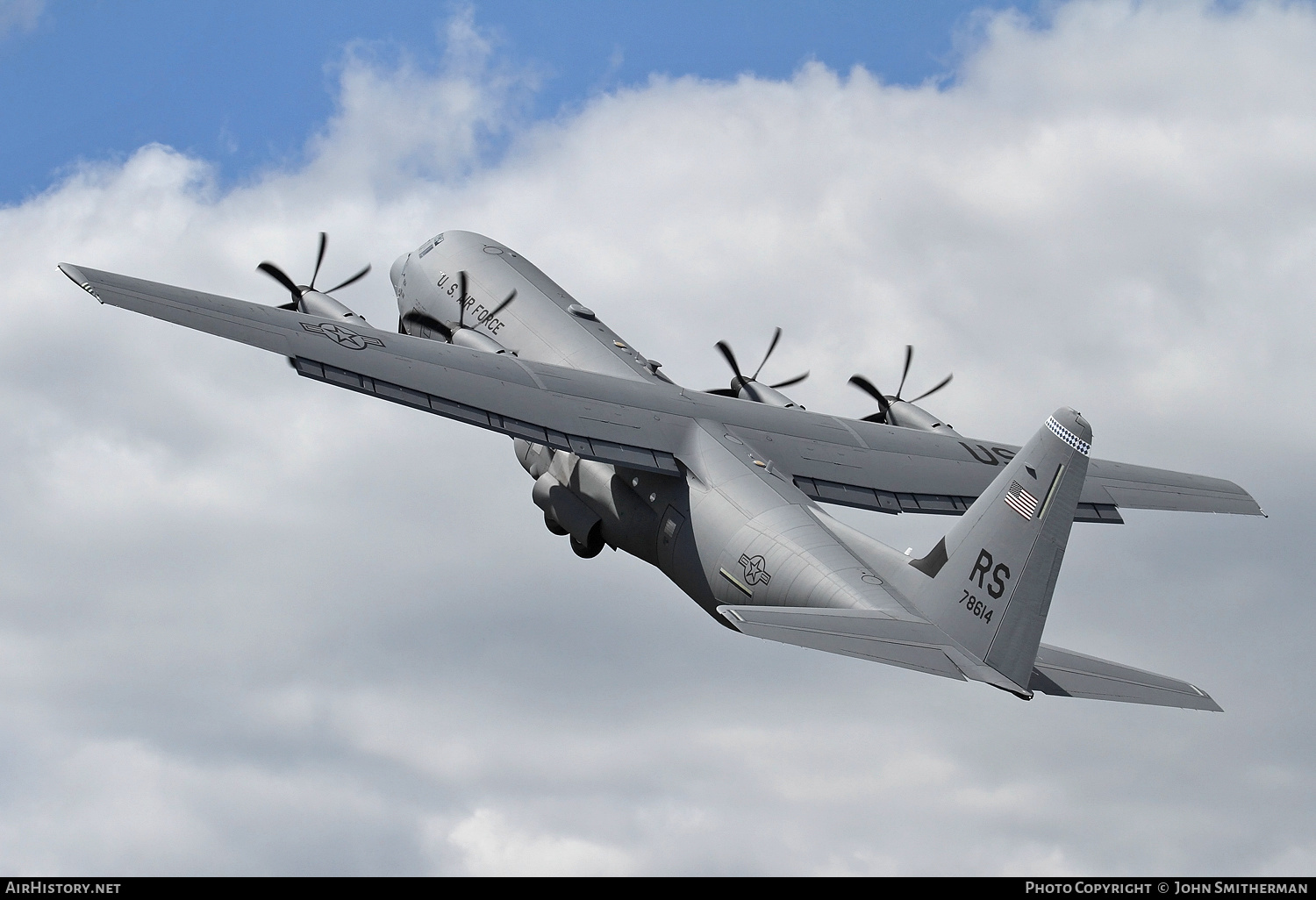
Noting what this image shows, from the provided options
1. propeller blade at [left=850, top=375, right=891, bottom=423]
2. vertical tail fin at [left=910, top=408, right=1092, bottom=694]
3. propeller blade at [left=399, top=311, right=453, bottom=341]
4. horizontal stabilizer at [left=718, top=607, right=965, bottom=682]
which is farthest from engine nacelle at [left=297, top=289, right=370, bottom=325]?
vertical tail fin at [left=910, top=408, right=1092, bottom=694]

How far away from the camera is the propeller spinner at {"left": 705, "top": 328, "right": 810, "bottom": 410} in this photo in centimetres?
3556

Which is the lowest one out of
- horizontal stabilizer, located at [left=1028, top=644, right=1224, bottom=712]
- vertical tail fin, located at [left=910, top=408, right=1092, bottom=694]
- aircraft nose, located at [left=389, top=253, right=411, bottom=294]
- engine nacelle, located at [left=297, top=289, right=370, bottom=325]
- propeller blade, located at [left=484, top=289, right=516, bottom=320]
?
horizontal stabilizer, located at [left=1028, top=644, right=1224, bottom=712]

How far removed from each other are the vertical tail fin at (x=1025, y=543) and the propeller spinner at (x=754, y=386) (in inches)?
485

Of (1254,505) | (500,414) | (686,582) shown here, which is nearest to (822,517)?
(686,582)

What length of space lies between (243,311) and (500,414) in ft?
19.1

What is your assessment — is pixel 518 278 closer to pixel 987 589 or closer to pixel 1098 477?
pixel 1098 477

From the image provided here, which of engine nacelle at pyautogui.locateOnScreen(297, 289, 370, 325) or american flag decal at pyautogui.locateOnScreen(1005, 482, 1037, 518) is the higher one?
engine nacelle at pyautogui.locateOnScreen(297, 289, 370, 325)

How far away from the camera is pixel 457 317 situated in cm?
3794

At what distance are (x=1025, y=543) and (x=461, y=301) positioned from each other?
726 inches

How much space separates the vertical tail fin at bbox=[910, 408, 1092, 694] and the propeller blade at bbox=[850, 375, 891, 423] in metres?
13.0

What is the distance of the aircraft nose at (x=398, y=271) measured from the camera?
40.8 metres

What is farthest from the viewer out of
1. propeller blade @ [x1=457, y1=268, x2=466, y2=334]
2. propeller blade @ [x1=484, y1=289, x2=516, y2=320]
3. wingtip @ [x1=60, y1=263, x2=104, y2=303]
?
propeller blade @ [x1=484, y1=289, x2=516, y2=320]

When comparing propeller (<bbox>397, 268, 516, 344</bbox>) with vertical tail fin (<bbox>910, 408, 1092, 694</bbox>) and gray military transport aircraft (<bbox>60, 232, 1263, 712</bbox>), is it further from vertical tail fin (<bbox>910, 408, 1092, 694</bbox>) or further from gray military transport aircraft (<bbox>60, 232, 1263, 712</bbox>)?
vertical tail fin (<bbox>910, 408, 1092, 694</bbox>)

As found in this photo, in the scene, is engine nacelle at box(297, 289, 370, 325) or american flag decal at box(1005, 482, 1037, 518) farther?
engine nacelle at box(297, 289, 370, 325)
